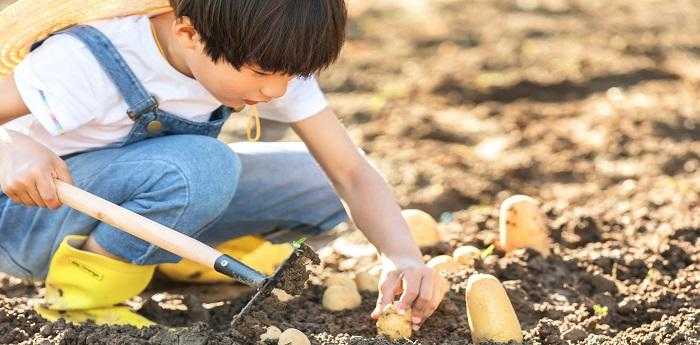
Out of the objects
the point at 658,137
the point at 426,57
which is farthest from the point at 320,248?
the point at 426,57

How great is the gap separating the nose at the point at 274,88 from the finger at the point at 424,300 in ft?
1.81

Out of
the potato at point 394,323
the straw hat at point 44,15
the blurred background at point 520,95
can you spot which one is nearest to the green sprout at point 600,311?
the potato at point 394,323

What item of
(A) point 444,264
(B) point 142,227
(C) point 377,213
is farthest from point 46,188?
(A) point 444,264

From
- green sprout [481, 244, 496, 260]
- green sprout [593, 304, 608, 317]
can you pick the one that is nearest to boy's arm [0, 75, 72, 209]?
green sprout [481, 244, 496, 260]

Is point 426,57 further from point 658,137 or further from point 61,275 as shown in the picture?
point 61,275

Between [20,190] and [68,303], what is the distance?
15.4 inches

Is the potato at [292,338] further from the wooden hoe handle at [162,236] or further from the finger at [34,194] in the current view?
the finger at [34,194]

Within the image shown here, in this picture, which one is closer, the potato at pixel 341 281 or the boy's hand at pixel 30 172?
the boy's hand at pixel 30 172

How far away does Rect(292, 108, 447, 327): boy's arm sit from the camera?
105 inches

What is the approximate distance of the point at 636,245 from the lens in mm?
3402

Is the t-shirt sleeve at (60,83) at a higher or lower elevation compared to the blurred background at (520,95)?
higher

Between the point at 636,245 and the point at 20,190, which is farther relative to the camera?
the point at 636,245

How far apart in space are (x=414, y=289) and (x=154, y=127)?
752mm

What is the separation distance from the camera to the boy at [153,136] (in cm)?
245
